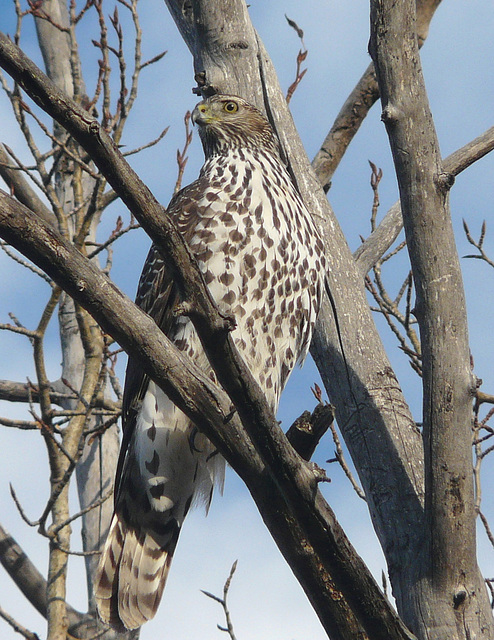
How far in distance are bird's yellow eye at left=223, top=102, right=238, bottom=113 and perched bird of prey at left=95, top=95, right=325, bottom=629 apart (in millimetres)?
540

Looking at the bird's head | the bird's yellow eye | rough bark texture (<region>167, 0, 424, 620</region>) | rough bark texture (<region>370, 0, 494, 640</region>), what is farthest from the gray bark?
rough bark texture (<region>370, 0, 494, 640</region>)

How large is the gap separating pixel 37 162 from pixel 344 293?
7.02 ft

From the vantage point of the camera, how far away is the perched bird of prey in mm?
3875

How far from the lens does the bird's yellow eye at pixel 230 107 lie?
466 cm

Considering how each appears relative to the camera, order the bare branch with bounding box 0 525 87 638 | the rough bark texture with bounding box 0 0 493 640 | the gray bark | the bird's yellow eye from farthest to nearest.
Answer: the gray bark
the bare branch with bounding box 0 525 87 638
the bird's yellow eye
the rough bark texture with bounding box 0 0 493 640

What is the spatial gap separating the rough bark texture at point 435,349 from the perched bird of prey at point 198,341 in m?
0.87

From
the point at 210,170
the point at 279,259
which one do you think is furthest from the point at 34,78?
the point at 210,170

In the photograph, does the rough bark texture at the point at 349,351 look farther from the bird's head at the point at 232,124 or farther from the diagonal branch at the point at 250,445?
the diagonal branch at the point at 250,445

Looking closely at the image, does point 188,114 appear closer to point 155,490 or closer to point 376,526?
point 155,490

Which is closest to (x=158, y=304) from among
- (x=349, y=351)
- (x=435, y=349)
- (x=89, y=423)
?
(x=349, y=351)

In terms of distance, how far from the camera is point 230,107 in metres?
4.69

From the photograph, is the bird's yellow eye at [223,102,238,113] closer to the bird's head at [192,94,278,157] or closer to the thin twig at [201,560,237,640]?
the bird's head at [192,94,278,157]

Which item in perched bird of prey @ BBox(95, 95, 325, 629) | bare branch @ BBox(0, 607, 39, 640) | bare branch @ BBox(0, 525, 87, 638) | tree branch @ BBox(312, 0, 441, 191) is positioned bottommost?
bare branch @ BBox(0, 607, 39, 640)

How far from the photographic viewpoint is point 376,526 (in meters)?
3.43
